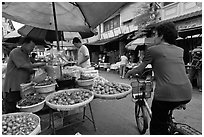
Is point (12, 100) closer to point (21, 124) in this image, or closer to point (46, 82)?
point (46, 82)

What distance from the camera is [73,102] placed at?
74.7 inches

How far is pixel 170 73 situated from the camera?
168 cm

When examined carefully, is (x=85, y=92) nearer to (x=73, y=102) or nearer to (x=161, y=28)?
(x=73, y=102)

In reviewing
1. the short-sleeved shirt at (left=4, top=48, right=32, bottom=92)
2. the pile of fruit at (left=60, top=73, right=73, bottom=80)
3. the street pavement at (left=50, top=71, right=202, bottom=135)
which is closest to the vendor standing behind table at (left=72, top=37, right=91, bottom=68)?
the pile of fruit at (left=60, top=73, right=73, bottom=80)

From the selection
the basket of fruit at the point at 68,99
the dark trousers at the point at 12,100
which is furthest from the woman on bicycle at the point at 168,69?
the dark trousers at the point at 12,100

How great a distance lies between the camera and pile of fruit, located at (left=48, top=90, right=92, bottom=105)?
1.91 meters

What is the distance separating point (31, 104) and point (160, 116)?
1.66 metres

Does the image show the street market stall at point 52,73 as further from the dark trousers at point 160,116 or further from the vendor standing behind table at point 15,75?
the dark trousers at point 160,116

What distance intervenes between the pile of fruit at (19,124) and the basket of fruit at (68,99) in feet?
0.91

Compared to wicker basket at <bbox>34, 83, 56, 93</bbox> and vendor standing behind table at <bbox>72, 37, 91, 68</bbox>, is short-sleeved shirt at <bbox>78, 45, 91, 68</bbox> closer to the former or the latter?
vendor standing behind table at <bbox>72, 37, 91, 68</bbox>

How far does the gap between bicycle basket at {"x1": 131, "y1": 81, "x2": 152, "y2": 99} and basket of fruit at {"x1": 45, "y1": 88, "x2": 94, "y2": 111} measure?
800 millimetres

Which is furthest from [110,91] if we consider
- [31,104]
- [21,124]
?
[21,124]

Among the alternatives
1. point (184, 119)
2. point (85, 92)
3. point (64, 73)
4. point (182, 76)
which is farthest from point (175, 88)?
point (184, 119)

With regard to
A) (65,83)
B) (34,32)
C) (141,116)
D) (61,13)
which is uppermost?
(61,13)
